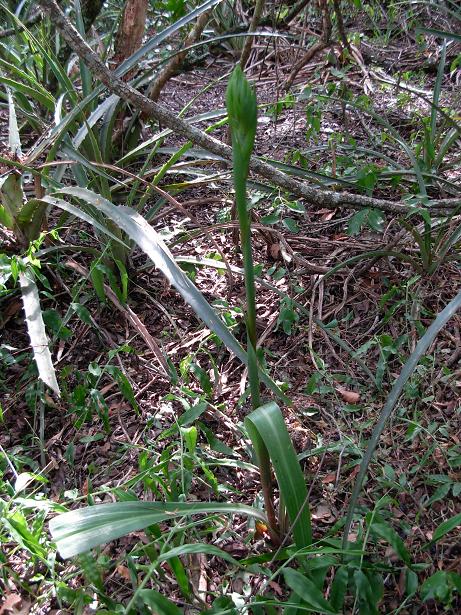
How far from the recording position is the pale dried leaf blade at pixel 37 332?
1.11 metres

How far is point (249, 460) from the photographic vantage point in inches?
42.8

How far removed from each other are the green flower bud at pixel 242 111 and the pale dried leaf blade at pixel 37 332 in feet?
2.19

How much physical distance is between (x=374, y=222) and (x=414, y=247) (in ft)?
0.99

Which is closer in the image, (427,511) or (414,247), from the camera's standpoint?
(427,511)

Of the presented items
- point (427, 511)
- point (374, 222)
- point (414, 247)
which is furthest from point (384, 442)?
point (414, 247)

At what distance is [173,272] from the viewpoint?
0.92 metres

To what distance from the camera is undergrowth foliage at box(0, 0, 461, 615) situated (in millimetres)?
772

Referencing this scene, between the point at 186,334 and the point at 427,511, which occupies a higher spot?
the point at 186,334

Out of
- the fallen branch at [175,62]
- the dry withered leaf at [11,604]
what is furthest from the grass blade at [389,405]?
the fallen branch at [175,62]

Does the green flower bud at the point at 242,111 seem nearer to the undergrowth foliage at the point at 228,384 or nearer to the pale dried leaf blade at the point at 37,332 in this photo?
the undergrowth foliage at the point at 228,384

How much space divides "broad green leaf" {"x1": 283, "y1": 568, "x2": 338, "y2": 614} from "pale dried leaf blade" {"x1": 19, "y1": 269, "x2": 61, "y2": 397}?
58 centimetres

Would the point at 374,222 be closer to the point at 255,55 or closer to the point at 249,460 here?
the point at 249,460

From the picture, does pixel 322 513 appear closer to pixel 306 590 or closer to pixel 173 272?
pixel 306 590

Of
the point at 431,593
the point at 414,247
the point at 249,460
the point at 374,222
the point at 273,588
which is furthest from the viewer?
the point at 414,247
